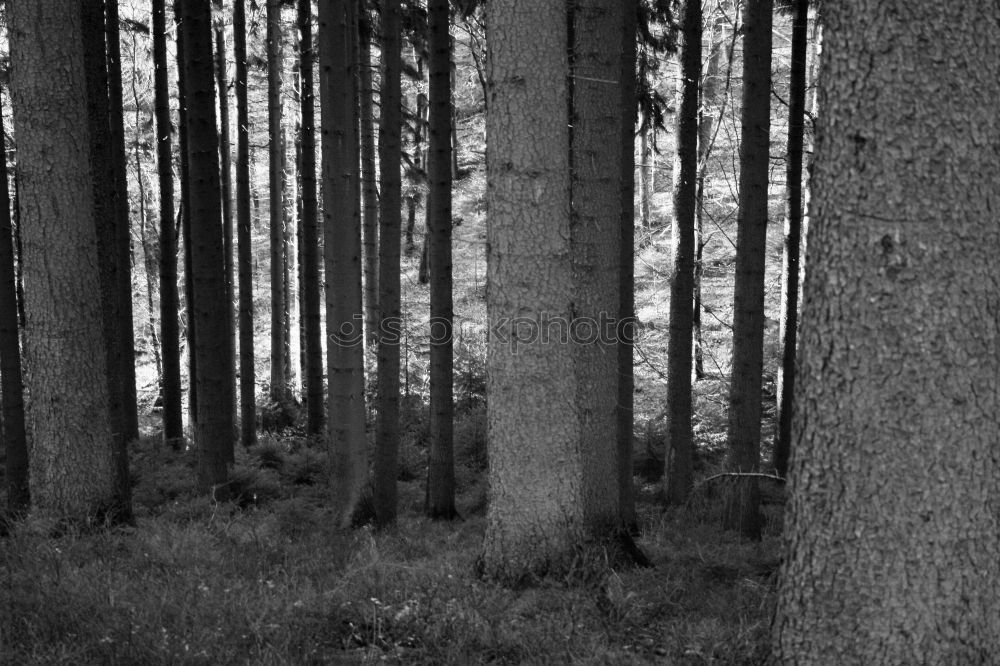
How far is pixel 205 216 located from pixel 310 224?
5.39 metres

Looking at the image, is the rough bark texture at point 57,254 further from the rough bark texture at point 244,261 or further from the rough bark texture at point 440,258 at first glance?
the rough bark texture at point 244,261

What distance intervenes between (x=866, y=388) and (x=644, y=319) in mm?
23755

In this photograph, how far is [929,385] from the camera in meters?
3.13

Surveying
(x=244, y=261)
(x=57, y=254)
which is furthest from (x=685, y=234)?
(x=244, y=261)

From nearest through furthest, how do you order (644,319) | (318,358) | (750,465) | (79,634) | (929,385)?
(929,385) → (79,634) → (750,465) → (318,358) → (644,319)

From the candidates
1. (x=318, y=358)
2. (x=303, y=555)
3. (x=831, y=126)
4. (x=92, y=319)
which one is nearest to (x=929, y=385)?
(x=831, y=126)

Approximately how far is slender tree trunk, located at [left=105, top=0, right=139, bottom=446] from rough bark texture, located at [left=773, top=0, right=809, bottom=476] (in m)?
8.55

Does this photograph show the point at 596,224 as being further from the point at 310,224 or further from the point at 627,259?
the point at 310,224

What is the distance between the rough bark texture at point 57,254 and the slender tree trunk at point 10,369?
291 cm

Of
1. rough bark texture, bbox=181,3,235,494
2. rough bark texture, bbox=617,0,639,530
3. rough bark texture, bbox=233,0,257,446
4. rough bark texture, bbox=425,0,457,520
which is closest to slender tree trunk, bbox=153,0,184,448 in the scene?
rough bark texture, bbox=233,0,257,446

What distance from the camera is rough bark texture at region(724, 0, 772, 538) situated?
29.1 feet

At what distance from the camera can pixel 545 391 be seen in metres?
5.20

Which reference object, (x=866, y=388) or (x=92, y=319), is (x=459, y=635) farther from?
(x=92, y=319)

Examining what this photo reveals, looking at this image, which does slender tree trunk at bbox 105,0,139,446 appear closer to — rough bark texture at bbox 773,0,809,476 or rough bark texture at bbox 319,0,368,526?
rough bark texture at bbox 319,0,368,526
